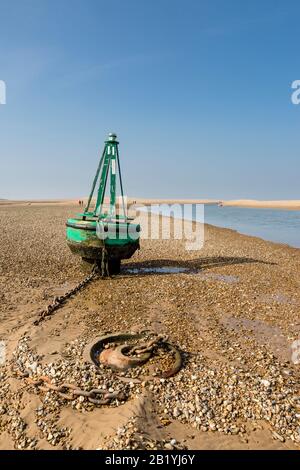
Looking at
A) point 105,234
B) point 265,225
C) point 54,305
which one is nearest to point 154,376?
point 54,305

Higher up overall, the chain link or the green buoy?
the green buoy

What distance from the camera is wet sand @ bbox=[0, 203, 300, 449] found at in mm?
5105

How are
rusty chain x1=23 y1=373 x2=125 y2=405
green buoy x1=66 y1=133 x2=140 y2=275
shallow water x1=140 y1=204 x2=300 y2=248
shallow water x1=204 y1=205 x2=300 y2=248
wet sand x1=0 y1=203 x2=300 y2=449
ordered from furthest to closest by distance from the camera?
1. shallow water x1=140 y1=204 x2=300 y2=248
2. shallow water x1=204 y1=205 x2=300 y2=248
3. green buoy x1=66 y1=133 x2=140 y2=275
4. rusty chain x1=23 y1=373 x2=125 y2=405
5. wet sand x1=0 y1=203 x2=300 y2=449

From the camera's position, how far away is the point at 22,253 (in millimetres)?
18781

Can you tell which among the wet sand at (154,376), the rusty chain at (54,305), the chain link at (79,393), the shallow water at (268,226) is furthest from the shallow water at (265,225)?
the chain link at (79,393)

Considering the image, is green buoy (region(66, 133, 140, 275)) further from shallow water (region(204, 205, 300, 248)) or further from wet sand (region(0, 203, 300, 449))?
shallow water (region(204, 205, 300, 248))

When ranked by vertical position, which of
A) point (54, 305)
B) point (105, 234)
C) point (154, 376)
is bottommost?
point (154, 376)

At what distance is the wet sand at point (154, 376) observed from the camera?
201 inches

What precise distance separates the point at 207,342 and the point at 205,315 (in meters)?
1.97

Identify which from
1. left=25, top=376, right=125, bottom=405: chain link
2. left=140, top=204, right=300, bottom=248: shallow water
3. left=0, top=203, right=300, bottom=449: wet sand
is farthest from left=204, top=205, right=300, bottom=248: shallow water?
left=25, top=376, right=125, bottom=405: chain link

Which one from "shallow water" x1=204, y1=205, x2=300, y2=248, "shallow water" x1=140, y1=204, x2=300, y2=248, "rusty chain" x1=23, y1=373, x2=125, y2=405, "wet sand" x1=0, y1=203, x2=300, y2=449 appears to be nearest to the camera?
"wet sand" x1=0, y1=203, x2=300, y2=449

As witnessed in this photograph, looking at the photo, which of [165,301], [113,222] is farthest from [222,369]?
[113,222]

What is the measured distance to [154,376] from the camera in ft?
21.0

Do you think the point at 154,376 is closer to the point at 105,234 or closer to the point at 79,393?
the point at 79,393
